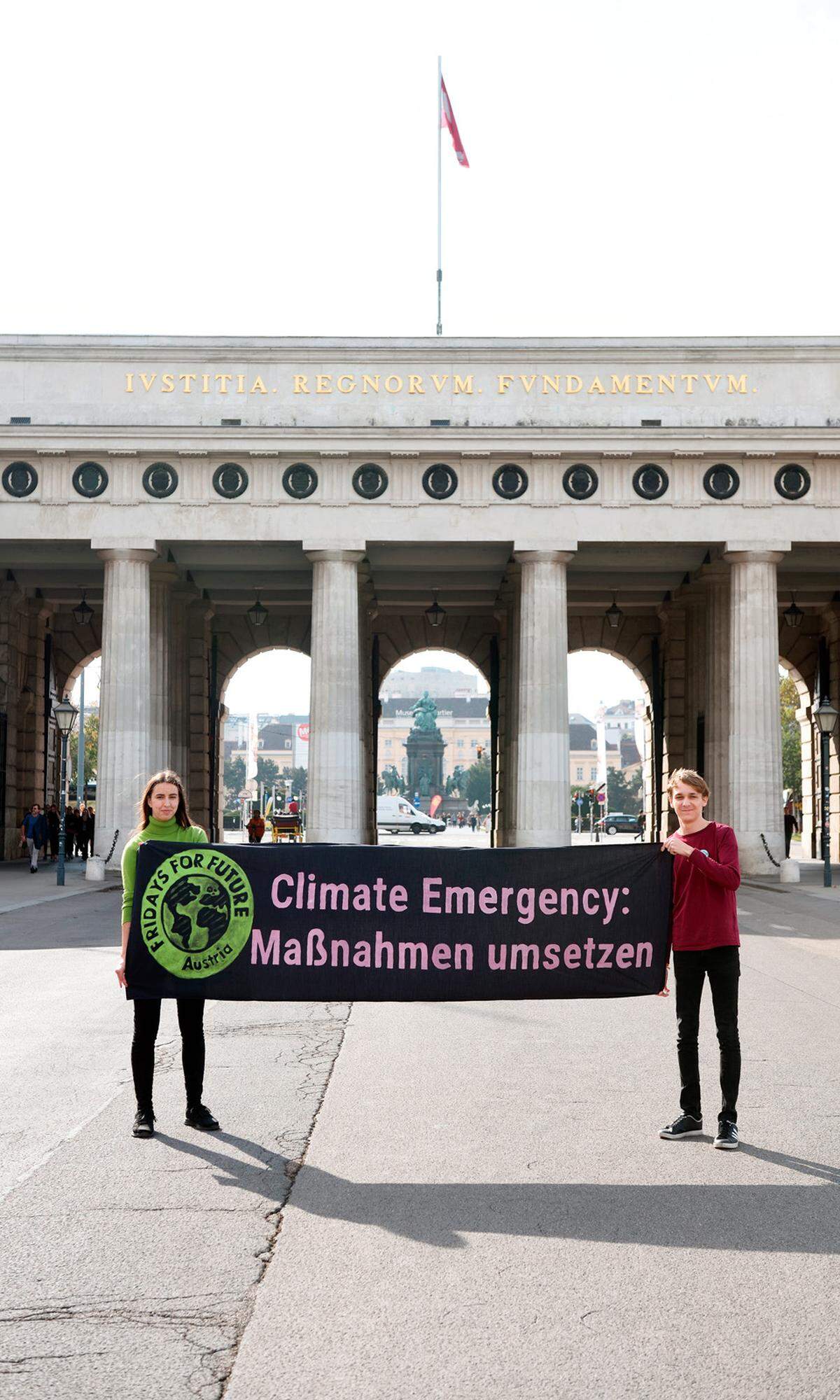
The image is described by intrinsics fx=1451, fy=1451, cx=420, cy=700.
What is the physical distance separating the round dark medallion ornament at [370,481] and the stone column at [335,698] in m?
1.38

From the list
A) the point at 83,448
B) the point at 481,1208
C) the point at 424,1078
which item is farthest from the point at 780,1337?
the point at 83,448

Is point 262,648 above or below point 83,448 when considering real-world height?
below

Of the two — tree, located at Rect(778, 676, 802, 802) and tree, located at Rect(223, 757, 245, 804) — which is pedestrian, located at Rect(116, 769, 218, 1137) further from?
tree, located at Rect(223, 757, 245, 804)

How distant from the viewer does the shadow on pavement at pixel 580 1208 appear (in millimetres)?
5836

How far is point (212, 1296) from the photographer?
5059mm

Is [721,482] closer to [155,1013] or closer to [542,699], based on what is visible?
[542,699]

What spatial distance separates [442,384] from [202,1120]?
28767mm

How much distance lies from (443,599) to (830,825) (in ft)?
45.6

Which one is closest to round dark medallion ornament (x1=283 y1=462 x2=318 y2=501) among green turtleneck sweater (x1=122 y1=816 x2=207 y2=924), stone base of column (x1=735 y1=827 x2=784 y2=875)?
stone base of column (x1=735 y1=827 x2=784 y2=875)

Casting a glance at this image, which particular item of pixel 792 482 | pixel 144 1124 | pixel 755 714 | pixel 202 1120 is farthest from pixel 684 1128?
pixel 792 482

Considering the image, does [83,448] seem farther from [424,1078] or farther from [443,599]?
[424,1078]

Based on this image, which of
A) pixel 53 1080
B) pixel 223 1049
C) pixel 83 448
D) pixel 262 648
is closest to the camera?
pixel 53 1080

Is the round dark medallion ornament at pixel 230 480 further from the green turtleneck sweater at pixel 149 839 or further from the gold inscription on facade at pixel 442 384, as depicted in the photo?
the green turtleneck sweater at pixel 149 839

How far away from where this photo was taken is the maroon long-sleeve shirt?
Answer: 760 cm
